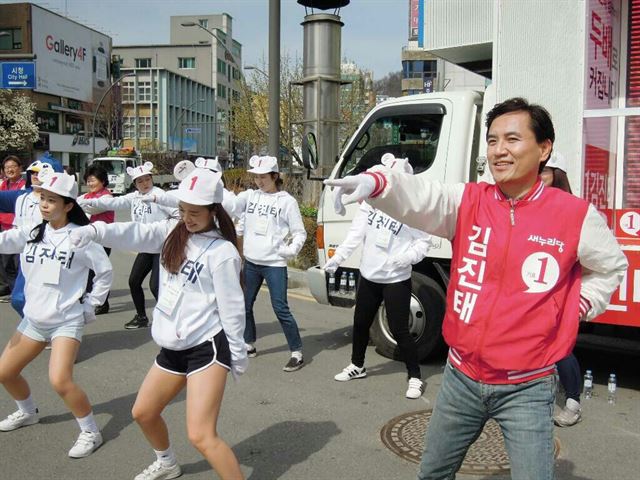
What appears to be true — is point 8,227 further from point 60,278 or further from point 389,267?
point 389,267

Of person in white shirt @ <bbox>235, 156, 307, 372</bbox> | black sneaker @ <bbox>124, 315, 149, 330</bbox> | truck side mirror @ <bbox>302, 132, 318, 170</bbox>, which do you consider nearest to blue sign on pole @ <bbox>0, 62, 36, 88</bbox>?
black sneaker @ <bbox>124, 315, 149, 330</bbox>

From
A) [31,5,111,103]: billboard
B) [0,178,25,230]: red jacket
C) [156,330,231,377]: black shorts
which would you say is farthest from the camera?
[31,5,111,103]: billboard

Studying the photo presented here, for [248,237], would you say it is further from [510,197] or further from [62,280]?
[510,197]

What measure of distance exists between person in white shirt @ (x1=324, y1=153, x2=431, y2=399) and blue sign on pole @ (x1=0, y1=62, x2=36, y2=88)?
2844 centimetres

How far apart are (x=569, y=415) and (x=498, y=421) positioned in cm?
238

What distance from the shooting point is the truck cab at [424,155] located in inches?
221

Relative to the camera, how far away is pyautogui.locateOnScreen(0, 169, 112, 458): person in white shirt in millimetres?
3924

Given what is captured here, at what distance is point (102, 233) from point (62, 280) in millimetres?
748

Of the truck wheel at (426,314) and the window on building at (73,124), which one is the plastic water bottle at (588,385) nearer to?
the truck wheel at (426,314)

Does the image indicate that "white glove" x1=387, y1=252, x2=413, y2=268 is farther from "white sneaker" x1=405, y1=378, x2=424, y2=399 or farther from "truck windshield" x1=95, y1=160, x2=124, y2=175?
"truck windshield" x1=95, y1=160, x2=124, y2=175

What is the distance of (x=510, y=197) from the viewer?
2.32m

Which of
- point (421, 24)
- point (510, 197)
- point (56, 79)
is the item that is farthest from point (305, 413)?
point (56, 79)

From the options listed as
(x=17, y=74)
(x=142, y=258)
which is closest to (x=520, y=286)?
(x=142, y=258)

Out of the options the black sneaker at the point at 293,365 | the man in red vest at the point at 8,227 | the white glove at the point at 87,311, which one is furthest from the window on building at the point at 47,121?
the white glove at the point at 87,311
